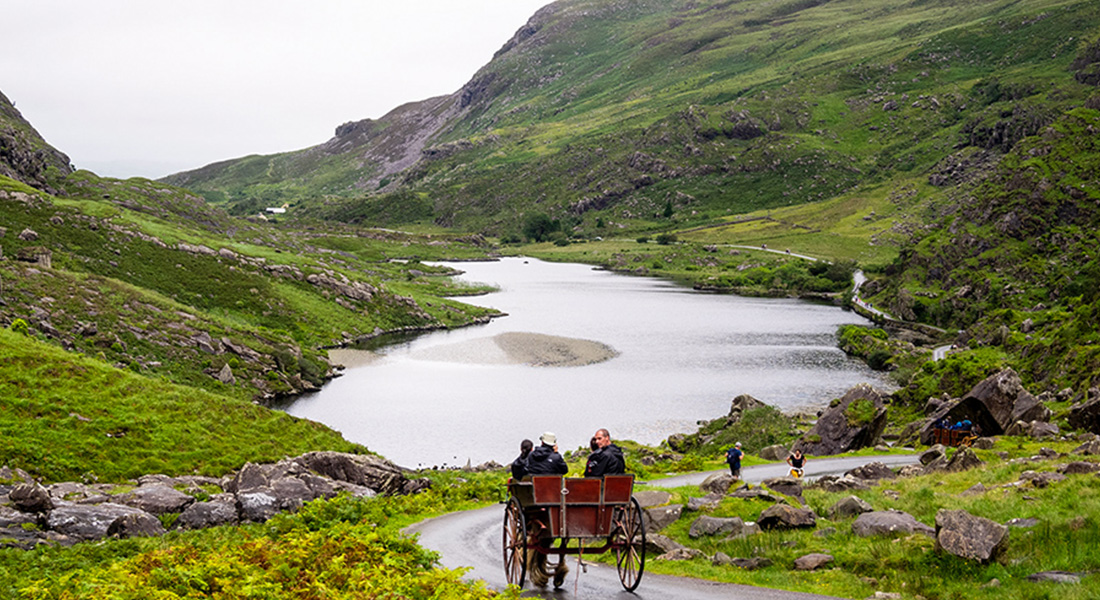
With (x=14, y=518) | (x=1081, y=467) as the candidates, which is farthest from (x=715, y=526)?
(x=14, y=518)

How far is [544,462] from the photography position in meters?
15.6

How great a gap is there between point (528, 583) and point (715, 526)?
293 inches

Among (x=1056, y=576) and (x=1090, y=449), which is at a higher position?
(x=1056, y=576)

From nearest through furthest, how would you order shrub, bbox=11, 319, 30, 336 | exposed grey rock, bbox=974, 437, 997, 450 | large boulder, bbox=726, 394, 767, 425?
exposed grey rock, bbox=974, 437, 997, 450, shrub, bbox=11, 319, 30, 336, large boulder, bbox=726, 394, 767, 425

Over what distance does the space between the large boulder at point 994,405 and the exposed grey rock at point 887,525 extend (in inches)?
1173

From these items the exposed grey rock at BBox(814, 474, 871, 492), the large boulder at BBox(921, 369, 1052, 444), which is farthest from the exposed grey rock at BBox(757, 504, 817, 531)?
the large boulder at BBox(921, 369, 1052, 444)

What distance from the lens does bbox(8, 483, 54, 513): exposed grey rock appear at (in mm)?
21125

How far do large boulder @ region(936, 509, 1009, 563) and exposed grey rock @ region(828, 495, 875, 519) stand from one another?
5.21m

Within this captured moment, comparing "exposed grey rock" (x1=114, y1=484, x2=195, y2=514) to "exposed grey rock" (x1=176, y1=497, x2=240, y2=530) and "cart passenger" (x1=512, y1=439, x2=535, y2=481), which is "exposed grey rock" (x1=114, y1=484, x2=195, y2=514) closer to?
"exposed grey rock" (x1=176, y1=497, x2=240, y2=530)

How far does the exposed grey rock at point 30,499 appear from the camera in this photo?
21125mm

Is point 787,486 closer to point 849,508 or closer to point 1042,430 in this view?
point 849,508

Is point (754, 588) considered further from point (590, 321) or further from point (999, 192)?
point (999, 192)

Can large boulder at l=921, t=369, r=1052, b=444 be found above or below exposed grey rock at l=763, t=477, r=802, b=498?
below

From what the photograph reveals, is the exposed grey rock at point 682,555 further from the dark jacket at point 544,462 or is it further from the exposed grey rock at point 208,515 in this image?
the exposed grey rock at point 208,515
